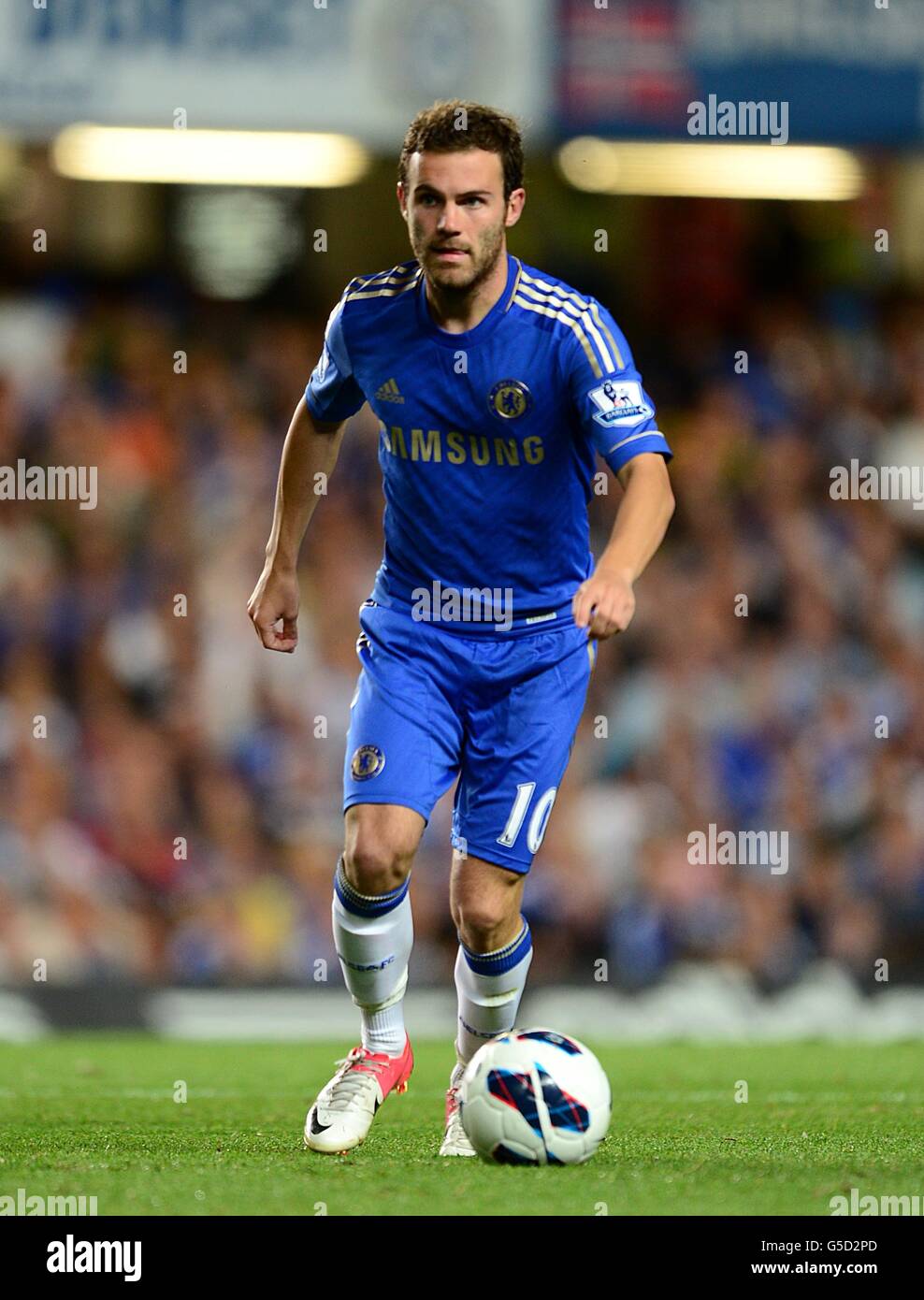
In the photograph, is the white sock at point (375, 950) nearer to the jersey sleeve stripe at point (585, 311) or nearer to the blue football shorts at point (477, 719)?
the blue football shorts at point (477, 719)

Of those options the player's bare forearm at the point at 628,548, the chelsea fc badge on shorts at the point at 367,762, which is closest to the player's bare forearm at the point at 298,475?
the chelsea fc badge on shorts at the point at 367,762

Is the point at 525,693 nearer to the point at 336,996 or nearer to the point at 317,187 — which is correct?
the point at 336,996

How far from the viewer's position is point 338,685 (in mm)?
12672

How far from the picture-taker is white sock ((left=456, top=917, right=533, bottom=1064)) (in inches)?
215

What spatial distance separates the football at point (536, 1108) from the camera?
470cm

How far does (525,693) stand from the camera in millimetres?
5418

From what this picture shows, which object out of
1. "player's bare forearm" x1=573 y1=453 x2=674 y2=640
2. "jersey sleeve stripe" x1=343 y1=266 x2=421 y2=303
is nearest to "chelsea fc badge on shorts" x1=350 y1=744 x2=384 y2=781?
"player's bare forearm" x1=573 y1=453 x2=674 y2=640
